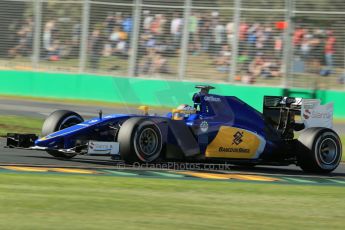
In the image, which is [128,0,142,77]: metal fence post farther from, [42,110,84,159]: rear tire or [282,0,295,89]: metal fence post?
[42,110,84,159]: rear tire

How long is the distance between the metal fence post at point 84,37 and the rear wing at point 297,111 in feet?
52.7

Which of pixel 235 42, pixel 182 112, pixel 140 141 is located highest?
pixel 235 42

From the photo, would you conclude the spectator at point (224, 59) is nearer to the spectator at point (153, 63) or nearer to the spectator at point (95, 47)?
the spectator at point (153, 63)

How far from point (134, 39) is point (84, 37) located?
6.06 feet

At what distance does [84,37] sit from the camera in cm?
2861

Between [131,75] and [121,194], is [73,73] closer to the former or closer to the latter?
[131,75]

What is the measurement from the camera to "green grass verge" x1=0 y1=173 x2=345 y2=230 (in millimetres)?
6855

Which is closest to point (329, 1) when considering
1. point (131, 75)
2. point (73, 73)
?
point (131, 75)

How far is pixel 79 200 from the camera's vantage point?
7879 mm

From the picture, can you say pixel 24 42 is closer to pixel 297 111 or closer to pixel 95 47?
pixel 95 47

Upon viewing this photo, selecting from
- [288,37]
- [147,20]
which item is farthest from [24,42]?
[288,37]

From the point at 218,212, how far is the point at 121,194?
129 centimetres

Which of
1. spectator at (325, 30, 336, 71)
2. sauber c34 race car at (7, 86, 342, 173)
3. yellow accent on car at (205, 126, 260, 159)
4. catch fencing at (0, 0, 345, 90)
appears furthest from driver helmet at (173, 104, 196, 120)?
spectator at (325, 30, 336, 71)

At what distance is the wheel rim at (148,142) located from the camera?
1131 cm
